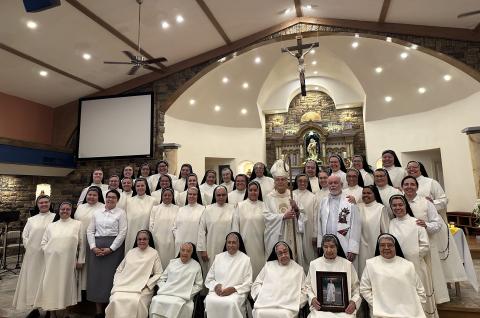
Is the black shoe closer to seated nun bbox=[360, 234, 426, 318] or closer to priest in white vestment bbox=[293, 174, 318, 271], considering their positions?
priest in white vestment bbox=[293, 174, 318, 271]

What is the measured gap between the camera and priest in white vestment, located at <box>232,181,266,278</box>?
4125 mm

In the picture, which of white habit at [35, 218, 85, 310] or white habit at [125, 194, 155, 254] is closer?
white habit at [35, 218, 85, 310]

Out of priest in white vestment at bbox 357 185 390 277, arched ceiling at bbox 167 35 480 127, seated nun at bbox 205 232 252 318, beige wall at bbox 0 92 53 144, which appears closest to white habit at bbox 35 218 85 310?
seated nun at bbox 205 232 252 318

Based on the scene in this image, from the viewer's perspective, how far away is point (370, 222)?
3.60m

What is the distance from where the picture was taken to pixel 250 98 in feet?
39.0

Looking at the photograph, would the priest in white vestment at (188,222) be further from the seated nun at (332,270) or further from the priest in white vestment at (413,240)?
the priest in white vestment at (413,240)

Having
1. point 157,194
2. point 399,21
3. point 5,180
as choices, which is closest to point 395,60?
point 399,21

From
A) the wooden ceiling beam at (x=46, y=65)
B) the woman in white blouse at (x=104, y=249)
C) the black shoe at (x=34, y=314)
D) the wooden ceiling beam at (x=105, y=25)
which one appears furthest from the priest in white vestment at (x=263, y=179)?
the wooden ceiling beam at (x=46, y=65)

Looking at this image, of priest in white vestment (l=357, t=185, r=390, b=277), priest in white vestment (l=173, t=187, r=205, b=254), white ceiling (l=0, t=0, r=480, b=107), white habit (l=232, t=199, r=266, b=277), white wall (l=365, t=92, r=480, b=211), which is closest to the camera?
priest in white vestment (l=357, t=185, r=390, b=277)

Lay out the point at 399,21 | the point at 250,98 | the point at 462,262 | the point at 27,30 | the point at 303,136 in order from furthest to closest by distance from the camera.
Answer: the point at 303,136 < the point at 250,98 < the point at 399,21 < the point at 27,30 < the point at 462,262

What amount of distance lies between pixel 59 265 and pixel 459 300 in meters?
4.80

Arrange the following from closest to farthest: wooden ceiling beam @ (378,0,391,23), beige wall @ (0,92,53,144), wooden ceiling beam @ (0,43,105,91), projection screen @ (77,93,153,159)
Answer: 1. wooden ceiling beam @ (0,43,105,91)
2. wooden ceiling beam @ (378,0,391,23)
3. beige wall @ (0,92,53,144)
4. projection screen @ (77,93,153,159)

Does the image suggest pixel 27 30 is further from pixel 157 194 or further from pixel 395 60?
pixel 395 60

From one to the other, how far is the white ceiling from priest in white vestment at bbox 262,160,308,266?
504 cm
